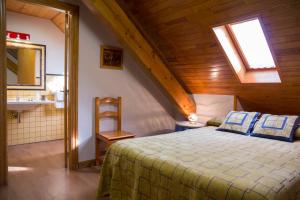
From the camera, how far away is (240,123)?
2832 mm

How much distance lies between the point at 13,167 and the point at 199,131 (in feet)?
8.20

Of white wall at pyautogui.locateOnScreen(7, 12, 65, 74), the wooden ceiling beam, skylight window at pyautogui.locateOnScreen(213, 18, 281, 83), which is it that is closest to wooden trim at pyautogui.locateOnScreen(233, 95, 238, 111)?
skylight window at pyautogui.locateOnScreen(213, 18, 281, 83)

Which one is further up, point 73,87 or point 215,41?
point 215,41

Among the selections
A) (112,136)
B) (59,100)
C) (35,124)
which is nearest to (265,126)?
(112,136)

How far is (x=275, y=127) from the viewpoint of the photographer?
257 cm

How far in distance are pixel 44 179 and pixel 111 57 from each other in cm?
182

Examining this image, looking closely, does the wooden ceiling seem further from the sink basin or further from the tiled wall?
the sink basin

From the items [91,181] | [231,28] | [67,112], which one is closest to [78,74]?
[67,112]

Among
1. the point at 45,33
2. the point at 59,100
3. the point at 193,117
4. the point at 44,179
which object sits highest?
the point at 45,33

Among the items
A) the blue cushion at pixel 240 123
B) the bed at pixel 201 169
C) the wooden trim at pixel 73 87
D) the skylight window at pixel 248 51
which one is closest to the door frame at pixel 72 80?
the wooden trim at pixel 73 87

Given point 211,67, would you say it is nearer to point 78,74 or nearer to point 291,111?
point 291,111

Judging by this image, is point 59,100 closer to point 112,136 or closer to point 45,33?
point 45,33

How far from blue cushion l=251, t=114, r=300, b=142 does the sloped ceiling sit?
391 mm

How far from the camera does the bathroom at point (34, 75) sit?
3.89 m
